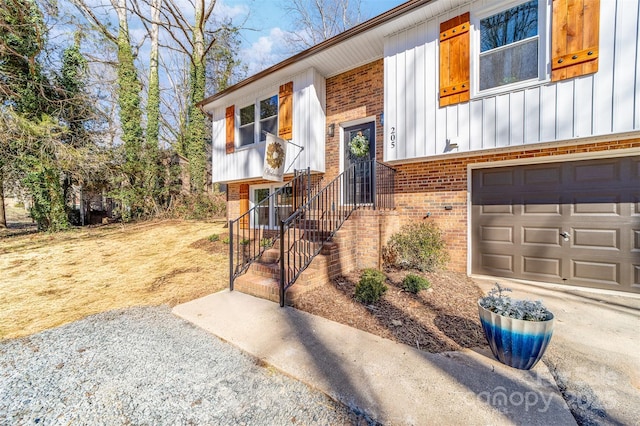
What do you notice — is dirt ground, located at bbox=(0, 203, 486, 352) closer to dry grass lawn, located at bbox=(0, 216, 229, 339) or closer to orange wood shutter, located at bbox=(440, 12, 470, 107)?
dry grass lawn, located at bbox=(0, 216, 229, 339)

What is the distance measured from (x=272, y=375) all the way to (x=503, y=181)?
5.10 metres

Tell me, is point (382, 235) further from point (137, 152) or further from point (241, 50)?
point (241, 50)

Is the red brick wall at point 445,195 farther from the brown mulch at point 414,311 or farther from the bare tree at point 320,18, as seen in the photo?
the bare tree at point 320,18

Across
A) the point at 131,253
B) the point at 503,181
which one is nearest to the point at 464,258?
the point at 503,181

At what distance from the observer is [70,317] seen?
3.66 m

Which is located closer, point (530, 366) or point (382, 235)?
point (530, 366)

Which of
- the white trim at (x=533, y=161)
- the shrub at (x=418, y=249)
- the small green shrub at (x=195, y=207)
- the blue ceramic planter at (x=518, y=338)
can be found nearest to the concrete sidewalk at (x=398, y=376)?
the blue ceramic planter at (x=518, y=338)

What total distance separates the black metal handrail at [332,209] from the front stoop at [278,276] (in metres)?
0.12

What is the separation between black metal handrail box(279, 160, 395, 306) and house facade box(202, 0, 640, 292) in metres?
0.34

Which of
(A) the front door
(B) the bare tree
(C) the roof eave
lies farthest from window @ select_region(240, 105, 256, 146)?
(B) the bare tree

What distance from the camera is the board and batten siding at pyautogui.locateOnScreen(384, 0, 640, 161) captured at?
3.50m

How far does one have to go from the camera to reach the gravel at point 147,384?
1911 mm

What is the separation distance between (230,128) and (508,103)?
7.44 meters

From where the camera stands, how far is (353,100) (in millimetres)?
6570
